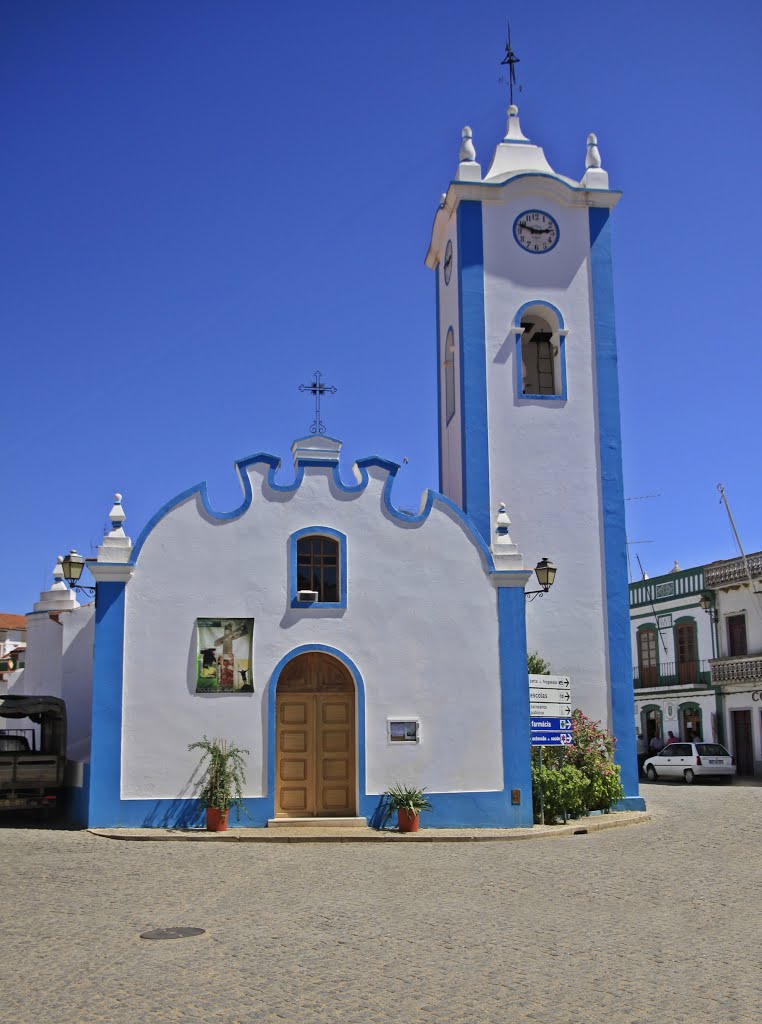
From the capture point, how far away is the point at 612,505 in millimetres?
21594

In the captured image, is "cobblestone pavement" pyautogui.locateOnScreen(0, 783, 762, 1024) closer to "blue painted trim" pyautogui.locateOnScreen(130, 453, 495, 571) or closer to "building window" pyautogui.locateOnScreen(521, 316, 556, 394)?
"blue painted trim" pyautogui.locateOnScreen(130, 453, 495, 571)

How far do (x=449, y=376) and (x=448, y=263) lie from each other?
8.15 feet

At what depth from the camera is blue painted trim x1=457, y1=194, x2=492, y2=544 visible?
21219mm

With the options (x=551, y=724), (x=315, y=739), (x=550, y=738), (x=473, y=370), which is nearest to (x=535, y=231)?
(x=473, y=370)

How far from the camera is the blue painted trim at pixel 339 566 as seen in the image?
17734 millimetres

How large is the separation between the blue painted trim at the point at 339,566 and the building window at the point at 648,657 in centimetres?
2577

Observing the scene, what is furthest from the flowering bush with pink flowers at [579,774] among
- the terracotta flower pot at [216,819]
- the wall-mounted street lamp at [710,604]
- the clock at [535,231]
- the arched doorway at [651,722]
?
the arched doorway at [651,722]

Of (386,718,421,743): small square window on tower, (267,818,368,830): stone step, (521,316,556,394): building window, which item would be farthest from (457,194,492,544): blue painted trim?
(267,818,368,830): stone step

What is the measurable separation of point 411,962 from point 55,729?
12.8 m

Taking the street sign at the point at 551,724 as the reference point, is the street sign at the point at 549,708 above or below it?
above

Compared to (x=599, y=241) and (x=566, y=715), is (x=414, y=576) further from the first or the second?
(x=599, y=241)

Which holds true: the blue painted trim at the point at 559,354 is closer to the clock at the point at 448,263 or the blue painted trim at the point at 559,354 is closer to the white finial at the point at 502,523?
the clock at the point at 448,263

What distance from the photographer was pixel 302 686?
1769 centimetres

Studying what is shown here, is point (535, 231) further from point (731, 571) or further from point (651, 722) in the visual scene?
point (651, 722)
